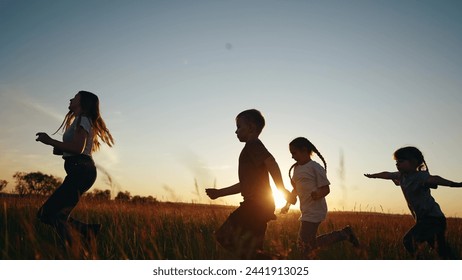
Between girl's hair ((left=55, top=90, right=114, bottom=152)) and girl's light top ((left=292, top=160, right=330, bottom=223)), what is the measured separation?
2.14 m

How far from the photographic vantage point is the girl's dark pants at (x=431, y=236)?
4473 millimetres

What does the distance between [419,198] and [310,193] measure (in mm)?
1388

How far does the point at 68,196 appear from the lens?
144 inches

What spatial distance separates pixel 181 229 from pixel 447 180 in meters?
3.22

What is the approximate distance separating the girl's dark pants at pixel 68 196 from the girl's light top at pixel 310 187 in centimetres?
226

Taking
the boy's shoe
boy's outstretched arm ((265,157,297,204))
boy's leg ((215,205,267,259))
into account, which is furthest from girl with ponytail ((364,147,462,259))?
boy's leg ((215,205,267,259))

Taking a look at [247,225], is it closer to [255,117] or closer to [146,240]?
[255,117]

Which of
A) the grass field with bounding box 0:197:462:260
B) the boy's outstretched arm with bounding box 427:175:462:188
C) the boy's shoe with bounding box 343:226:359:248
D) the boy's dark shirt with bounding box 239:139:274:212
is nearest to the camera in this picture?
the boy's dark shirt with bounding box 239:139:274:212

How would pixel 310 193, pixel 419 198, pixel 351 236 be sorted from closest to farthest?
pixel 310 193 < pixel 351 236 < pixel 419 198

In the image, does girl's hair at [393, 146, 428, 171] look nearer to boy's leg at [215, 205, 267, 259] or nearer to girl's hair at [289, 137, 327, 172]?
girl's hair at [289, 137, 327, 172]

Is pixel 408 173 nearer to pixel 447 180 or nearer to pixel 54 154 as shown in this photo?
pixel 447 180

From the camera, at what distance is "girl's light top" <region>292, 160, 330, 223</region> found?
14.3 ft

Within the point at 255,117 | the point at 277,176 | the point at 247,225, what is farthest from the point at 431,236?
the point at 255,117

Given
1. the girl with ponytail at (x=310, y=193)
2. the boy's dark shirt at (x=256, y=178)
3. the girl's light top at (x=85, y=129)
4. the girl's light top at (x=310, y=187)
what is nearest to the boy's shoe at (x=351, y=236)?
the girl with ponytail at (x=310, y=193)
